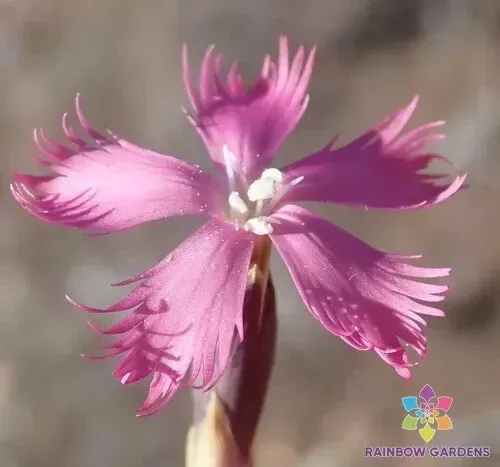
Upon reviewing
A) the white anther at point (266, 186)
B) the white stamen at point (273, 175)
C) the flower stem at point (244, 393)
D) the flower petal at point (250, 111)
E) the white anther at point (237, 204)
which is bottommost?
the flower stem at point (244, 393)

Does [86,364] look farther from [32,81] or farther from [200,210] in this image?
[200,210]

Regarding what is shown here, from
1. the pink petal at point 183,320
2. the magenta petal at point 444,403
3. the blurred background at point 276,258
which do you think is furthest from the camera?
the blurred background at point 276,258

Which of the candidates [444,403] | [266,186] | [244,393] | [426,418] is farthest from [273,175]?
[444,403]

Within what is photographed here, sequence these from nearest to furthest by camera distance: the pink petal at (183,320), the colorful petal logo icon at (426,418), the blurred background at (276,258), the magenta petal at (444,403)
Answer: the pink petal at (183,320) < the colorful petal logo icon at (426,418) < the magenta petal at (444,403) < the blurred background at (276,258)

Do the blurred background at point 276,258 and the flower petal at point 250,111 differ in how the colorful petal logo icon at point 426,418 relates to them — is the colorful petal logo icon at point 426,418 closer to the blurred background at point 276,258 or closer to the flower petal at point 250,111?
the blurred background at point 276,258

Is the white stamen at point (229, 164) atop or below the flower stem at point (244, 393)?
atop

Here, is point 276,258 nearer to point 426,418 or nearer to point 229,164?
point 426,418

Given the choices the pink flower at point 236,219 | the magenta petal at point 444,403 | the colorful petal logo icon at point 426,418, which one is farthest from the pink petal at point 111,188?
the magenta petal at point 444,403
